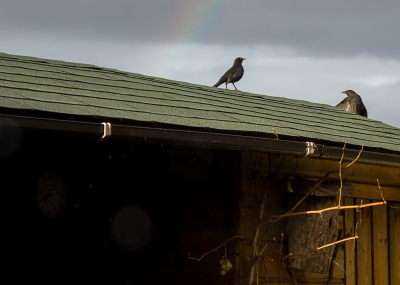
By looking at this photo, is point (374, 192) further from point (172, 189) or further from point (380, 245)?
point (172, 189)

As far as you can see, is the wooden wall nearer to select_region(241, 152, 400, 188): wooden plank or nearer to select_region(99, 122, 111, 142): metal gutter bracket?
select_region(241, 152, 400, 188): wooden plank

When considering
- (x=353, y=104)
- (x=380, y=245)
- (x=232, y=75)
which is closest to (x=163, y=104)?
(x=380, y=245)

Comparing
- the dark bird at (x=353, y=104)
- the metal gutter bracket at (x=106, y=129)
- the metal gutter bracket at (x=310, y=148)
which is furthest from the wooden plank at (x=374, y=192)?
the dark bird at (x=353, y=104)

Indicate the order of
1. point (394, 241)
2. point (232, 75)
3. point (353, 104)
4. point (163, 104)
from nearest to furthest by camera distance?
point (163, 104), point (394, 241), point (353, 104), point (232, 75)

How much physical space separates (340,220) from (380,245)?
2.57 feet

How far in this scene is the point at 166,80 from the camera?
821 centimetres

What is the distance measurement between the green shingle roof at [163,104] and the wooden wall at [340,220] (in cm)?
37

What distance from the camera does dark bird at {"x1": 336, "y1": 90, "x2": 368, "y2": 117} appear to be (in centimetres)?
1145

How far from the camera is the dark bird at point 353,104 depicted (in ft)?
37.6

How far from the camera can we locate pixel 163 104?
20.4 feet

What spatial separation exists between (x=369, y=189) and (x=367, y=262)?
0.76m

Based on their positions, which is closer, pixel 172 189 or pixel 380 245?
→ pixel 172 189

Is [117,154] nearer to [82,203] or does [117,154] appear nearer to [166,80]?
[82,203]

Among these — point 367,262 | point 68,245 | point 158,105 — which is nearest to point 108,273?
point 68,245
